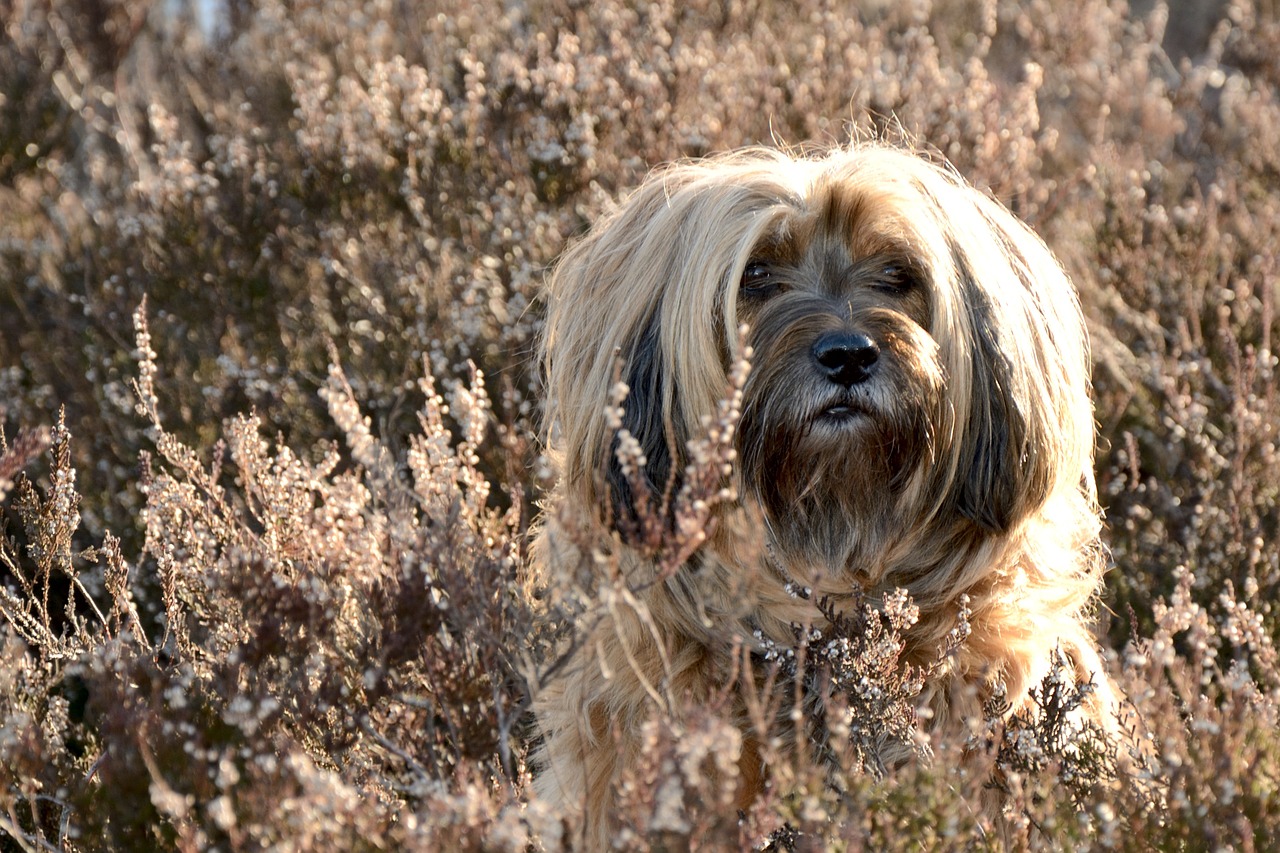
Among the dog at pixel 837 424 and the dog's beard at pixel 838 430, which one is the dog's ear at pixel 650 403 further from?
the dog's beard at pixel 838 430

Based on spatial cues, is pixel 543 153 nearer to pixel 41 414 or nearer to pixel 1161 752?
pixel 41 414

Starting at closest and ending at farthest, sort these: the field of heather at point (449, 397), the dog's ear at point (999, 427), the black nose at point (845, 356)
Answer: the field of heather at point (449, 397), the black nose at point (845, 356), the dog's ear at point (999, 427)

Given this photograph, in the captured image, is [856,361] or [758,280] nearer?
[856,361]

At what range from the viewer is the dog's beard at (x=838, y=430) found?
2.61 meters

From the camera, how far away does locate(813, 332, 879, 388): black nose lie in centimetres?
255

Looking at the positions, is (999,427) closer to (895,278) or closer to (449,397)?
(895,278)

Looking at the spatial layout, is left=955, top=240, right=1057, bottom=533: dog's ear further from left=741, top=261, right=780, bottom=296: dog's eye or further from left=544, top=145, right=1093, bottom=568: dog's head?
left=741, top=261, right=780, bottom=296: dog's eye

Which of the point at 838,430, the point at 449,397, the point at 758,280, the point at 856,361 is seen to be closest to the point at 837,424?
the point at 838,430

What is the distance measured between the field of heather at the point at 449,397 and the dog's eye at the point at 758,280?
65cm

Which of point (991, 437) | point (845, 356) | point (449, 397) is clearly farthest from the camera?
point (449, 397)

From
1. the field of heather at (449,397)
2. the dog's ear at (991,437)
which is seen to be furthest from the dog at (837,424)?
the field of heather at (449,397)

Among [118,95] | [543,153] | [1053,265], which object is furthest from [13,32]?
[1053,265]

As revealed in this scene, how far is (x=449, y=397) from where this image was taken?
13.8 feet

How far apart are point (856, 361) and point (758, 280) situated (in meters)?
0.35
